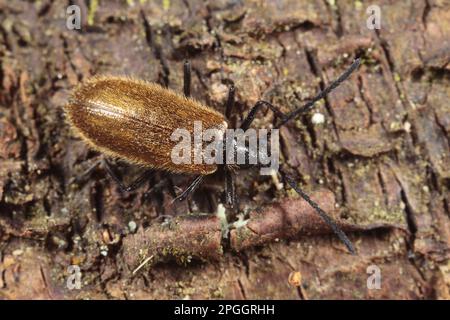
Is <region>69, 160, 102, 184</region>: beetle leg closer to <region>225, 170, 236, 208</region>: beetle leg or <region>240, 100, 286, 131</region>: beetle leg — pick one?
<region>225, 170, 236, 208</region>: beetle leg

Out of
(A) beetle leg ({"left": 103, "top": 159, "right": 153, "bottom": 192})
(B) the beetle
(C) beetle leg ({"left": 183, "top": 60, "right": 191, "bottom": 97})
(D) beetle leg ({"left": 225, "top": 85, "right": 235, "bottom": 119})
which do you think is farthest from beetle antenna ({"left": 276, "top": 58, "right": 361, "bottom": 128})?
(A) beetle leg ({"left": 103, "top": 159, "right": 153, "bottom": 192})

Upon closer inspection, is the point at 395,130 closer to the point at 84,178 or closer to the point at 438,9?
the point at 438,9

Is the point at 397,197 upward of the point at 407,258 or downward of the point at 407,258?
upward

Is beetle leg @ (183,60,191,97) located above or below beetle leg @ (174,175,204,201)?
above

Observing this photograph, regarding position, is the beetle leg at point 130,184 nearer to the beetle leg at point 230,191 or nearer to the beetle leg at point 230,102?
the beetle leg at point 230,191

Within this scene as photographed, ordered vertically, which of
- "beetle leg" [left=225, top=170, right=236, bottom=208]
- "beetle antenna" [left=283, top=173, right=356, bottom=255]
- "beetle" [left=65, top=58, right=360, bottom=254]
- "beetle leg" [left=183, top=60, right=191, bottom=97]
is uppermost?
"beetle leg" [left=183, top=60, right=191, bottom=97]

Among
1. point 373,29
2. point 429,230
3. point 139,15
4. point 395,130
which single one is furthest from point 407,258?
point 139,15

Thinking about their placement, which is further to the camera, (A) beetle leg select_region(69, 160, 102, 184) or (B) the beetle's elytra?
(A) beetle leg select_region(69, 160, 102, 184)
